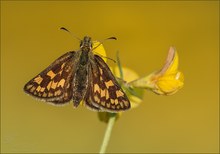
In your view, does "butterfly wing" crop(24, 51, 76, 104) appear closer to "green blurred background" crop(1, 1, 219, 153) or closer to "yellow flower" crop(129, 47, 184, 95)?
"yellow flower" crop(129, 47, 184, 95)

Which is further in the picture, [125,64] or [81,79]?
[125,64]

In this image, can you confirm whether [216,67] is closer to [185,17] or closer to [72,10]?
[185,17]

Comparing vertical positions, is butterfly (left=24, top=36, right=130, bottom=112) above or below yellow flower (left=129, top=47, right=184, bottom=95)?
below

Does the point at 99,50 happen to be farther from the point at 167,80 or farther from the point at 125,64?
the point at 125,64

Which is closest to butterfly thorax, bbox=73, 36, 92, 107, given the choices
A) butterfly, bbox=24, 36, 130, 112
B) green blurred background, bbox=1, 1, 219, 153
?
butterfly, bbox=24, 36, 130, 112

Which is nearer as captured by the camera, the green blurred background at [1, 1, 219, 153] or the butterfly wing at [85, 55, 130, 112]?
the butterfly wing at [85, 55, 130, 112]

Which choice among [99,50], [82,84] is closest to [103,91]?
[82,84]
